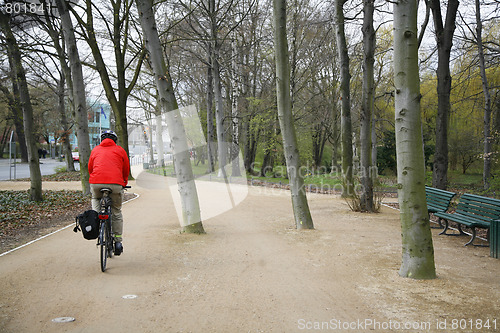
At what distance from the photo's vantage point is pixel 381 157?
31.2 m

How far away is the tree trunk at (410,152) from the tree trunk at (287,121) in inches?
157

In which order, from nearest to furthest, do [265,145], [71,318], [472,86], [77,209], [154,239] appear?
[71,318]
[154,239]
[77,209]
[472,86]
[265,145]

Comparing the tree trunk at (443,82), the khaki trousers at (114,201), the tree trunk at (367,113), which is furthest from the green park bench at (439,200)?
the khaki trousers at (114,201)

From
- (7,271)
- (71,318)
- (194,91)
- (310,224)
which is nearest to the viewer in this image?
(71,318)

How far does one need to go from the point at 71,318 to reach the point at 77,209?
9.50 m

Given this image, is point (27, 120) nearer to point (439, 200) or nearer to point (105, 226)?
point (105, 226)

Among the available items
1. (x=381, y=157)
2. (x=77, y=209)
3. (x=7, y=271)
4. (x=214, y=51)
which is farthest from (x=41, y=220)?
(x=381, y=157)

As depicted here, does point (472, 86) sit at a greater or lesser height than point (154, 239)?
greater

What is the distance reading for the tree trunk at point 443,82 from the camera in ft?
44.6

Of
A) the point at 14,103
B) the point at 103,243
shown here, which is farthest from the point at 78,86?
the point at 103,243

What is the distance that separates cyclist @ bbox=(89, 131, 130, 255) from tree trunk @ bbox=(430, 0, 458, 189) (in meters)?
11.3

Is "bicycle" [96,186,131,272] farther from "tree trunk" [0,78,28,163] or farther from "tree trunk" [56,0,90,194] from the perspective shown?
"tree trunk" [0,78,28,163]

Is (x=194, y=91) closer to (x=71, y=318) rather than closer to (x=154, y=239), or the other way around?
(x=154, y=239)

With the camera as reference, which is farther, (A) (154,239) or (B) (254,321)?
(A) (154,239)
